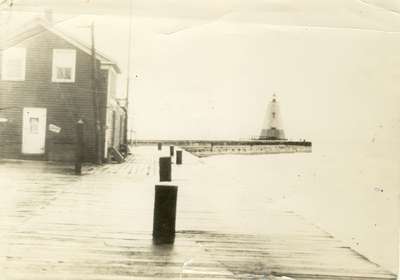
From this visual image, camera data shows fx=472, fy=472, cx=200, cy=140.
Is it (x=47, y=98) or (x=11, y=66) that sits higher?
(x=11, y=66)

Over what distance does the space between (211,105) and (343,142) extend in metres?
0.67

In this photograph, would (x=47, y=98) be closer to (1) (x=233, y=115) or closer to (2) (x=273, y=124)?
(1) (x=233, y=115)

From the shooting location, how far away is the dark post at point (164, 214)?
1.90 m

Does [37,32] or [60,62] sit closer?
[37,32]

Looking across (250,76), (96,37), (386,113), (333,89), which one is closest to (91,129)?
(96,37)

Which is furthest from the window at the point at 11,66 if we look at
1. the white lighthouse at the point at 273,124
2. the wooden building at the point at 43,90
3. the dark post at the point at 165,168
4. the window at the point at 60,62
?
the white lighthouse at the point at 273,124

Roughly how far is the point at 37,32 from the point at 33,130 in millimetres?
544

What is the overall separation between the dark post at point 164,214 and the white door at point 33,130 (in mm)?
727

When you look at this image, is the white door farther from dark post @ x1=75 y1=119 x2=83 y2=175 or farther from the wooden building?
dark post @ x1=75 y1=119 x2=83 y2=175

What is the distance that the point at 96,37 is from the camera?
2.13m

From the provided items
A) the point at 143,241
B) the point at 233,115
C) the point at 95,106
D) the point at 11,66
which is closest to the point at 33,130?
the point at 95,106

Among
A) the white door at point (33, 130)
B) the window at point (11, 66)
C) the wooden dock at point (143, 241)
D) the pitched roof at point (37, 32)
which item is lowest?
the wooden dock at point (143, 241)

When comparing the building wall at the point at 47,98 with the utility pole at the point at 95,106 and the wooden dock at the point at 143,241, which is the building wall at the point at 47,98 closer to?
the utility pole at the point at 95,106

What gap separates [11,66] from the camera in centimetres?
207
